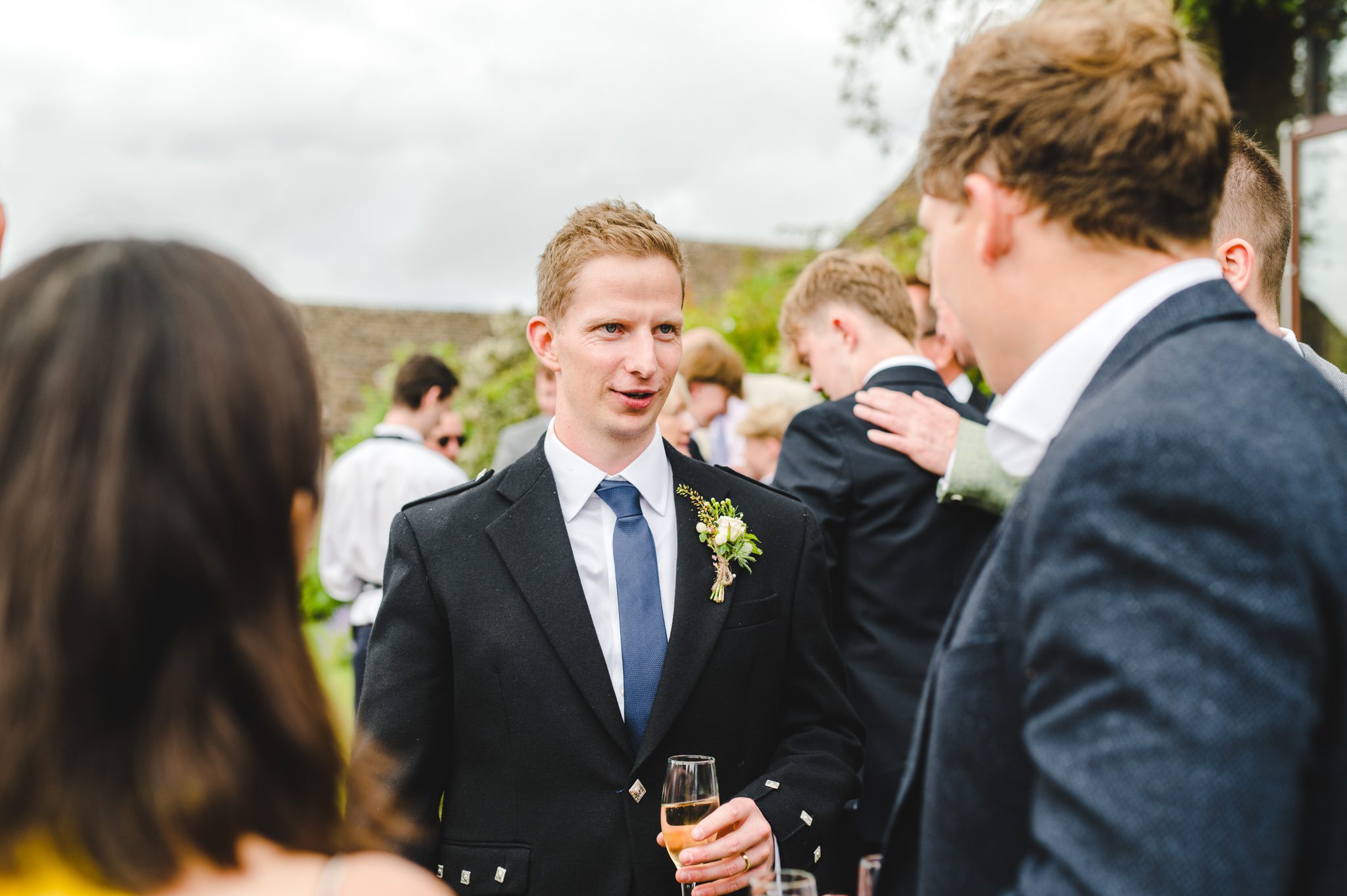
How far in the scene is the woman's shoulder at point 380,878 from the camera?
118 centimetres

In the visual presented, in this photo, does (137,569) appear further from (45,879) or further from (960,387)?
(960,387)

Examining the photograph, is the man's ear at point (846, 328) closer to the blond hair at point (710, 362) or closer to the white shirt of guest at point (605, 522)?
the white shirt of guest at point (605, 522)

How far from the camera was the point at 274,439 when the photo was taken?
123 centimetres

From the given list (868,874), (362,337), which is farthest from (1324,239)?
(362,337)

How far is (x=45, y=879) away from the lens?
45.5 inches

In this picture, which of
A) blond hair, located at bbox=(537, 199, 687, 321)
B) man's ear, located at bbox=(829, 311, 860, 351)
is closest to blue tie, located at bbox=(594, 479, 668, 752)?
blond hair, located at bbox=(537, 199, 687, 321)

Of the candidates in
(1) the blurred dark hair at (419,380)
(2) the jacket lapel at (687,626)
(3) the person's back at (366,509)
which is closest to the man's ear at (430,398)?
→ (1) the blurred dark hair at (419,380)

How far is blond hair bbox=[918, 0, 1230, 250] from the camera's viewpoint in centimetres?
133

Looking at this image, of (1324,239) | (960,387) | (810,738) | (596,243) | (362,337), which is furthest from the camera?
(362,337)

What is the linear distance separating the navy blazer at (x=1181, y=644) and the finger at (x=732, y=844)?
0.99m

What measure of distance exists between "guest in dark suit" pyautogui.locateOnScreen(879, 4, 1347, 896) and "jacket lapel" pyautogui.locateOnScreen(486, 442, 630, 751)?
1.00 metres

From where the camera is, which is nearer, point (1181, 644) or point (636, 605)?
point (1181, 644)

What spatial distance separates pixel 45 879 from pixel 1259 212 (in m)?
3.07

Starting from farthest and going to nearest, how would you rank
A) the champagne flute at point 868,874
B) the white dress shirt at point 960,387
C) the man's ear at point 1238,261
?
the white dress shirt at point 960,387 < the man's ear at point 1238,261 < the champagne flute at point 868,874
